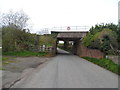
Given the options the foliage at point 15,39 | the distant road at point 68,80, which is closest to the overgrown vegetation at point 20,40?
the foliage at point 15,39

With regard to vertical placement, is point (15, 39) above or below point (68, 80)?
above

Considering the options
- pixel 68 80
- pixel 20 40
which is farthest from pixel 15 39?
pixel 68 80

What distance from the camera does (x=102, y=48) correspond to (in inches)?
878

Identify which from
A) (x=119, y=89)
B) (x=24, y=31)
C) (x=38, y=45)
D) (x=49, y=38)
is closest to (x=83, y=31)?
(x=49, y=38)

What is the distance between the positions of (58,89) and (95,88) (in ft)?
5.53

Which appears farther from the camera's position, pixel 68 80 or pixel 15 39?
pixel 15 39

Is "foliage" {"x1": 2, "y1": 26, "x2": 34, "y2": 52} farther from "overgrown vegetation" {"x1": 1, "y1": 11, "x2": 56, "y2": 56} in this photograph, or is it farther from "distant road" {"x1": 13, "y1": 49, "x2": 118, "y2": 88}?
"distant road" {"x1": 13, "y1": 49, "x2": 118, "y2": 88}

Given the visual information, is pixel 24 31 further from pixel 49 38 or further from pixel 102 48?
pixel 102 48

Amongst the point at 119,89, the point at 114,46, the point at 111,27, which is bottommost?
the point at 119,89

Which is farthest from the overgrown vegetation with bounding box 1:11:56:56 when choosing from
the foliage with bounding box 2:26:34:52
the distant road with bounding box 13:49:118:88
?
the distant road with bounding box 13:49:118:88

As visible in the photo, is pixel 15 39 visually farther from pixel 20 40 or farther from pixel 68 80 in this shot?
pixel 68 80

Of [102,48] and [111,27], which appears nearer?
[102,48]

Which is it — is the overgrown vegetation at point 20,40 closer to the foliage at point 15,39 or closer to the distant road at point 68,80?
the foliage at point 15,39

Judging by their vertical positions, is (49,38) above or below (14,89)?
above
